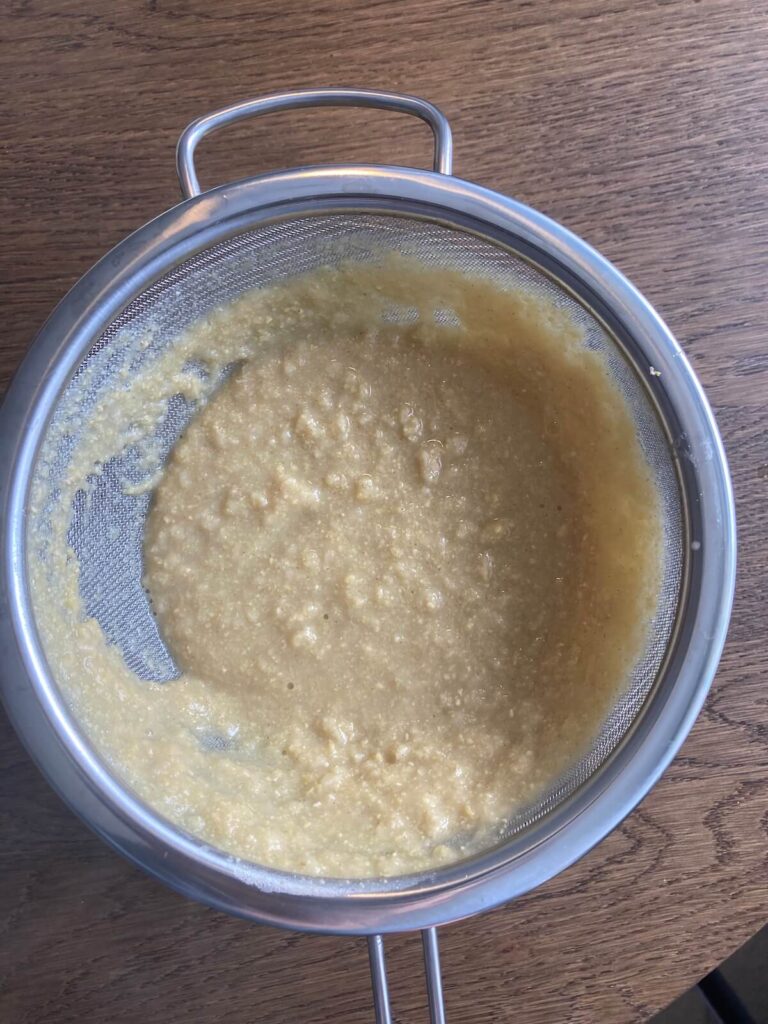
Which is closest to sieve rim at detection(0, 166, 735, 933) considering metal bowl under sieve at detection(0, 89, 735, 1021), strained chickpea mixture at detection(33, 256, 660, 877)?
metal bowl under sieve at detection(0, 89, 735, 1021)

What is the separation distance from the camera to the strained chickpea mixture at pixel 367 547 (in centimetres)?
104

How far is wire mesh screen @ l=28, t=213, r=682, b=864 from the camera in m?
0.94

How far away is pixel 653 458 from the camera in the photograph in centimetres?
94

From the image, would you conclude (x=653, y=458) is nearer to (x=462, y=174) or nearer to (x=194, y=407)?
(x=462, y=174)

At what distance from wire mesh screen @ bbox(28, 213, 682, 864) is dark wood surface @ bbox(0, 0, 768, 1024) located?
0.13 meters

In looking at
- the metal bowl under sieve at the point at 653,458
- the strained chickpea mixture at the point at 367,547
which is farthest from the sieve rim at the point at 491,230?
the strained chickpea mixture at the point at 367,547

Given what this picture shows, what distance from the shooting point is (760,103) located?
3.47 feet

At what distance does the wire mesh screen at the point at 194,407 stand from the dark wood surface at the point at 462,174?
13cm

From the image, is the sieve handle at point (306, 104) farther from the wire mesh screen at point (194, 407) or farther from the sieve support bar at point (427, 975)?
the sieve support bar at point (427, 975)

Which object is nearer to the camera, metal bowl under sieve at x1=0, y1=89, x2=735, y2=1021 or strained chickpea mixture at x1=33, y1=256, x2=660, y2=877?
metal bowl under sieve at x1=0, y1=89, x2=735, y2=1021

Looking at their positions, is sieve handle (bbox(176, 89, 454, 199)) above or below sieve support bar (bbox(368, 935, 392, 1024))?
above

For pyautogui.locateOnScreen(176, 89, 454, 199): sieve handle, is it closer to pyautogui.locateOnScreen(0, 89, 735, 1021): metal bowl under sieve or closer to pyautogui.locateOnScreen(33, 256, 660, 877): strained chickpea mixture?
pyautogui.locateOnScreen(0, 89, 735, 1021): metal bowl under sieve

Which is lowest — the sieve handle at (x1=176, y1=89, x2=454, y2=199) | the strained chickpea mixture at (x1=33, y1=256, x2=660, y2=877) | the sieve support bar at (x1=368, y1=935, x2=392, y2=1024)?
the sieve support bar at (x1=368, y1=935, x2=392, y2=1024)

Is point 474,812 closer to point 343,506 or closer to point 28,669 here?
point 343,506
